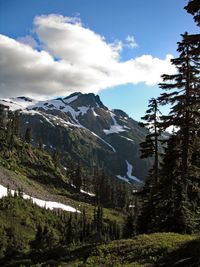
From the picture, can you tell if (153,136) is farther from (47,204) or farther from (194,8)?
(47,204)

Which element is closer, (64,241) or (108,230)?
(64,241)

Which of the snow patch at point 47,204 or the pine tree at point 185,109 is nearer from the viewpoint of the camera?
the pine tree at point 185,109

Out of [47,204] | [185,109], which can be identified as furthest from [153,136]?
[47,204]

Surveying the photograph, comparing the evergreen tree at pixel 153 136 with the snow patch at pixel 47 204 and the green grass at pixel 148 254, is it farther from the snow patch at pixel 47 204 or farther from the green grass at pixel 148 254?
the snow patch at pixel 47 204

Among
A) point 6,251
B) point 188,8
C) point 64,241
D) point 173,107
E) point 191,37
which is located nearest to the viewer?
point 188,8

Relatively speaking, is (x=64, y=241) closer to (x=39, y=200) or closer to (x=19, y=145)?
(x=39, y=200)

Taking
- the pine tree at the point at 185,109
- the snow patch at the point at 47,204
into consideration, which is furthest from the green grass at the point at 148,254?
the snow patch at the point at 47,204


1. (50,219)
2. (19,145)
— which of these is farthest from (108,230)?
(19,145)

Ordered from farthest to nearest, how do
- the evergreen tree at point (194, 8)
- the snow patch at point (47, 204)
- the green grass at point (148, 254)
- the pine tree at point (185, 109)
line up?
the snow patch at point (47, 204)
the pine tree at point (185, 109)
the evergreen tree at point (194, 8)
the green grass at point (148, 254)

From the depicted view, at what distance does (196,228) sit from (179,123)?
8.17 metres

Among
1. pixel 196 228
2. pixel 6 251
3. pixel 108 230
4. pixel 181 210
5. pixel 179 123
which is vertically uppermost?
pixel 179 123

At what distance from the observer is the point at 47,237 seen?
123 feet

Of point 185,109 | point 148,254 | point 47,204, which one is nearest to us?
point 148,254

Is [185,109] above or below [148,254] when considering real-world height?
above
